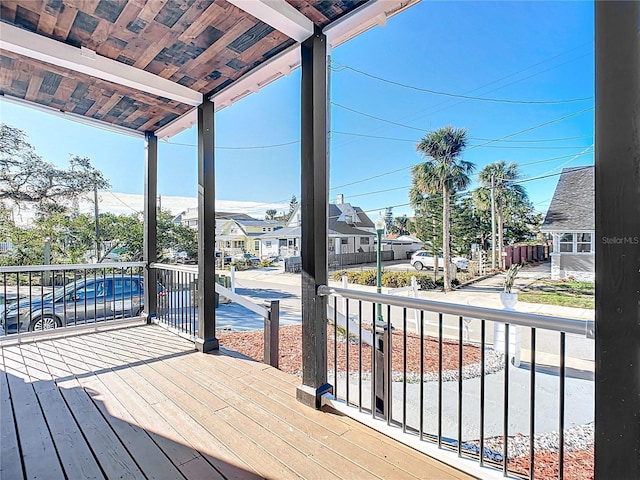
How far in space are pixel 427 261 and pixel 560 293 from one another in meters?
0.69

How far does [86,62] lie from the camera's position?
2.35 meters

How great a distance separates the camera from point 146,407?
205 cm

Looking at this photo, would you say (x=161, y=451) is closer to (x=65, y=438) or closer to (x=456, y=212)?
(x=65, y=438)

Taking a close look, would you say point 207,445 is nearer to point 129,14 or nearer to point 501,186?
point 501,186

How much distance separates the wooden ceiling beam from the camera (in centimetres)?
210

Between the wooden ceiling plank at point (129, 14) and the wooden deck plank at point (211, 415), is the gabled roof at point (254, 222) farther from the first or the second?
the wooden ceiling plank at point (129, 14)

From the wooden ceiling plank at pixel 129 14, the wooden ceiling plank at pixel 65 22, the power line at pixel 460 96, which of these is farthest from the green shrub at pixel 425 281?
the wooden ceiling plank at pixel 65 22

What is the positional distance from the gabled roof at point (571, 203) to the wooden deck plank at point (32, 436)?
2560mm

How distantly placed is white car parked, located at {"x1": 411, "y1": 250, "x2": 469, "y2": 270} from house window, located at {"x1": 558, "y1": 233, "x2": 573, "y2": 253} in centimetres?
47

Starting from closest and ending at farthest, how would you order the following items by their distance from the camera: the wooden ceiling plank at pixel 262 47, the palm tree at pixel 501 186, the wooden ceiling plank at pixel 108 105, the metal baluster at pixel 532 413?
the metal baluster at pixel 532 413 → the palm tree at pixel 501 186 → the wooden ceiling plank at pixel 262 47 → the wooden ceiling plank at pixel 108 105

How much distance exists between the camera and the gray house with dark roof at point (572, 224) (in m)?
1.19

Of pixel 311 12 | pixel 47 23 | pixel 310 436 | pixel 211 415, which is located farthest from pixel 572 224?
pixel 47 23

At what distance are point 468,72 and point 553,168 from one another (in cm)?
87

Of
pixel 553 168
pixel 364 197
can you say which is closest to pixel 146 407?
pixel 364 197
